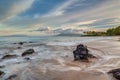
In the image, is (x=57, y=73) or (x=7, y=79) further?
(x=57, y=73)

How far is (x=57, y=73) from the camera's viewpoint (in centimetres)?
1133

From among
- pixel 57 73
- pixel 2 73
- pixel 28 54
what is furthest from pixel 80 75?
pixel 28 54

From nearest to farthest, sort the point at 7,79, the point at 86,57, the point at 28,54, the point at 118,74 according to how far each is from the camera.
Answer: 1. the point at 118,74
2. the point at 7,79
3. the point at 86,57
4. the point at 28,54

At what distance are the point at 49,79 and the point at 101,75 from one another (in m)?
2.53

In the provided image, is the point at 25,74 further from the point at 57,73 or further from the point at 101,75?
the point at 101,75

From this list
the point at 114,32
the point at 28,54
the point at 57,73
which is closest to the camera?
the point at 57,73

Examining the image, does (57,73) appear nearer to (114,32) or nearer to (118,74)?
(118,74)

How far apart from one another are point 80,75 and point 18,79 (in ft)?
9.90

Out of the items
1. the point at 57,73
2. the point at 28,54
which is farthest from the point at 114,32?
the point at 57,73

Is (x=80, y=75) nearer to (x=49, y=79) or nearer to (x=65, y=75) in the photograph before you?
(x=65, y=75)

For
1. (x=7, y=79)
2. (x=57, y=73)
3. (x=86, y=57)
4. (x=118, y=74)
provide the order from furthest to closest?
(x=86, y=57) → (x=57, y=73) → (x=7, y=79) → (x=118, y=74)

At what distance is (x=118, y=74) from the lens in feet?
32.3

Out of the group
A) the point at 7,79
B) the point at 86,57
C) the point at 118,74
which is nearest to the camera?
the point at 118,74

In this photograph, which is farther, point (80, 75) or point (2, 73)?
point (2, 73)
